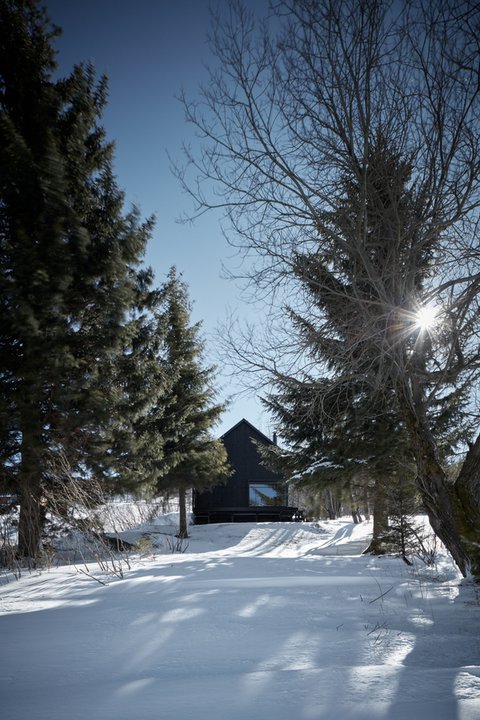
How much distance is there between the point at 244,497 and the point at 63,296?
1869 centimetres

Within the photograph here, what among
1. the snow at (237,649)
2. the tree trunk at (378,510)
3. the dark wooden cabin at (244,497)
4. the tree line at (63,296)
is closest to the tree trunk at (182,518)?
the dark wooden cabin at (244,497)

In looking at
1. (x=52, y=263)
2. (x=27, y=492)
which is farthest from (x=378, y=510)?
(x=52, y=263)

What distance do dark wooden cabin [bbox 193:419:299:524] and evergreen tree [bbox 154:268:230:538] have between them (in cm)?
526

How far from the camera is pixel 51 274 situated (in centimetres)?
880

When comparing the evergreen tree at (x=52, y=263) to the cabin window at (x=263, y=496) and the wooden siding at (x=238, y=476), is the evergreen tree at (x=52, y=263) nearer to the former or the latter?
the wooden siding at (x=238, y=476)

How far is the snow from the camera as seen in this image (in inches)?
70.7

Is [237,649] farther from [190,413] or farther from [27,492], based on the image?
[190,413]

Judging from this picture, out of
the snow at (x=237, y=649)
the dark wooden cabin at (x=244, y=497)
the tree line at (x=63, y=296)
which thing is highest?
the tree line at (x=63, y=296)

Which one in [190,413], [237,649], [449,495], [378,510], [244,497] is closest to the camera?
[237,649]

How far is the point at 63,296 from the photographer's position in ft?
29.7

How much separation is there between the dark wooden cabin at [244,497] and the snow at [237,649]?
775 inches

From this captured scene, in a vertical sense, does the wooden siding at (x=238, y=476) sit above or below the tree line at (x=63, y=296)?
below

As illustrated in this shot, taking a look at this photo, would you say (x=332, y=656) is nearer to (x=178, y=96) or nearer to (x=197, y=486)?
(x=178, y=96)

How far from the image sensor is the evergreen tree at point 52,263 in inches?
334
